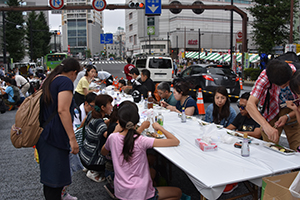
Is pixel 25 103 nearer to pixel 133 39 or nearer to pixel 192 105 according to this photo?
pixel 192 105

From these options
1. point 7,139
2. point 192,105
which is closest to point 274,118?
point 192,105

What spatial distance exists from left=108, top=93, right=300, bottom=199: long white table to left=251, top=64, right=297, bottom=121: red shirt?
492 mm

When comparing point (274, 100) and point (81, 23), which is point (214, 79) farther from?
point (81, 23)

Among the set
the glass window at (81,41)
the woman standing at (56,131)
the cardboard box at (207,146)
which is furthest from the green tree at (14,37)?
the glass window at (81,41)

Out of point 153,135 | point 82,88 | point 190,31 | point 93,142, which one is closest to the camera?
point 153,135

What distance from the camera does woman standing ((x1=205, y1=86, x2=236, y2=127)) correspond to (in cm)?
462

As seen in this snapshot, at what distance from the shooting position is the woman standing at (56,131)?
108 inches

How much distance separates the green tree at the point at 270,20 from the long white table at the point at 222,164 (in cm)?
2605

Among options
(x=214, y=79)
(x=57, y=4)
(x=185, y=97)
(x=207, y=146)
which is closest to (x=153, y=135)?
(x=207, y=146)

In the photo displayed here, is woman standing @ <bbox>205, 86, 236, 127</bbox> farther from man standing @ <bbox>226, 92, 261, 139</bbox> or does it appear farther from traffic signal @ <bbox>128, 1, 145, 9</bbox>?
traffic signal @ <bbox>128, 1, 145, 9</bbox>

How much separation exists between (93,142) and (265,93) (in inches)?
98.0

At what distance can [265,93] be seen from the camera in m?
3.35

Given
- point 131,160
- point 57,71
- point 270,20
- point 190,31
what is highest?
point 190,31

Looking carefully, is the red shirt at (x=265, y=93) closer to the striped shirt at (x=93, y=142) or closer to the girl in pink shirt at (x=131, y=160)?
the girl in pink shirt at (x=131, y=160)
